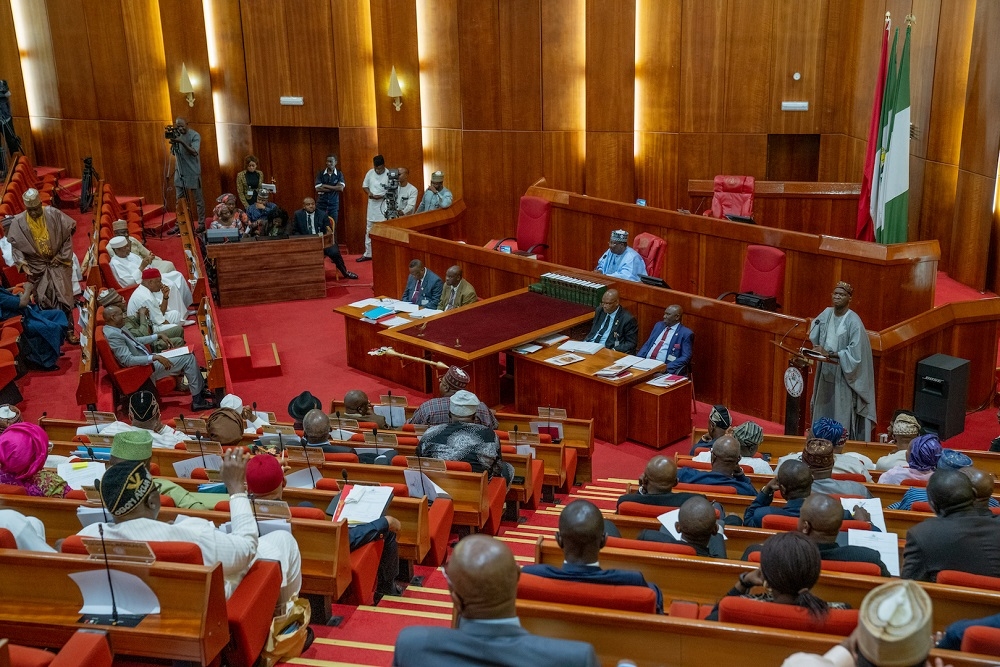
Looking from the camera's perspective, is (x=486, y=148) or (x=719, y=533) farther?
(x=486, y=148)

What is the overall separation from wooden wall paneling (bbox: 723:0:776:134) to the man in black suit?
4.63m

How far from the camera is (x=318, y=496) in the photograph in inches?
167

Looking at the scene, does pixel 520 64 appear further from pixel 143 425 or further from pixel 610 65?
pixel 143 425

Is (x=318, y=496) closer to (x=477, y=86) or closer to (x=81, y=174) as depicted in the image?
(x=477, y=86)

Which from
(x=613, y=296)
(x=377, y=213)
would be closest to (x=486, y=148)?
(x=377, y=213)

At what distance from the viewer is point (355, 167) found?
43.8 ft

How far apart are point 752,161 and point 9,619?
9.96 metres

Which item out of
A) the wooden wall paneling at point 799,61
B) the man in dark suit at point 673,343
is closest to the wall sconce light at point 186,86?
the wooden wall paneling at point 799,61

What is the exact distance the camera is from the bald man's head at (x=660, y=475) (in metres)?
4.12

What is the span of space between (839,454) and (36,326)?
21.0ft

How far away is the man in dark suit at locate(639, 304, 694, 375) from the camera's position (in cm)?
775

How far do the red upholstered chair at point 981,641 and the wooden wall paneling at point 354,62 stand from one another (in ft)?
37.9

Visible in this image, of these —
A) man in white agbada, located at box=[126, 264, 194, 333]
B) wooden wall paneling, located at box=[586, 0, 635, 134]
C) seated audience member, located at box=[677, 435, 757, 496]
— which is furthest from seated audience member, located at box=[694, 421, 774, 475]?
wooden wall paneling, located at box=[586, 0, 635, 134]

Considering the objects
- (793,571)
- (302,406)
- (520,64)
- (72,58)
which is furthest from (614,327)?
(72,58)
